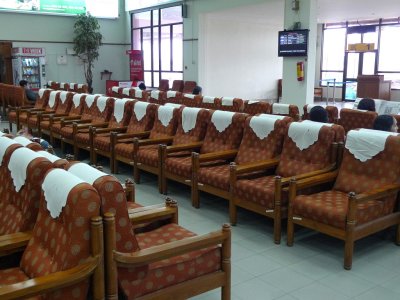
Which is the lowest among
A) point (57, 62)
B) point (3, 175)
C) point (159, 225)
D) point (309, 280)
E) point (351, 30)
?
point (309, 280)

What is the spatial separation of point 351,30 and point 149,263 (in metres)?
16.0

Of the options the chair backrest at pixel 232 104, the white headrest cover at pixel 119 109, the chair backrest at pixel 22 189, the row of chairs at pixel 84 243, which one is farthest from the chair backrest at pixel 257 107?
the chair backrest at pixel 22 189

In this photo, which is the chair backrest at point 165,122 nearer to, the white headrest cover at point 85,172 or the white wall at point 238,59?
the white headrest cover at point 85,172

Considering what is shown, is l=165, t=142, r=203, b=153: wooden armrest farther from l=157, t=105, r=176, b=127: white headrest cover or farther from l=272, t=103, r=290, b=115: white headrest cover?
l=272, t=103, r=290, b=115: white headrest cover

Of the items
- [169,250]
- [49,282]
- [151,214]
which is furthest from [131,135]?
[49,282]

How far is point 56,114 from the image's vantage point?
786cm

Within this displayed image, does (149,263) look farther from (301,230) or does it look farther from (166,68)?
(166,68)

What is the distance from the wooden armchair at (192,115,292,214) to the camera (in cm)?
417

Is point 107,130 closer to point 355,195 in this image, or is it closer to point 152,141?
point 152,141

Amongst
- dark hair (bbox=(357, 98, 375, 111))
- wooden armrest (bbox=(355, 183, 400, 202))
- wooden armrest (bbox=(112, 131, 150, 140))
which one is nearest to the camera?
wooden armrest (bbox=(355, 183, 400, 202))

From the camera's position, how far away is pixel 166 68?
15102 mm

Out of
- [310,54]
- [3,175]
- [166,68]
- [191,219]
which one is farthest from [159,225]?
[166,68]

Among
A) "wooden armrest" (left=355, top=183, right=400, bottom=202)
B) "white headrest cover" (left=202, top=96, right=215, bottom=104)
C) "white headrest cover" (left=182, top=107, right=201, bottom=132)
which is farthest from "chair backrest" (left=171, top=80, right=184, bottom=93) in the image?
"wooden armrest" (left=355, top=183, right=400, bottom=202)

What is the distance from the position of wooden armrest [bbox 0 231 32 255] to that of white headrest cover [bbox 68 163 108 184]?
0.41 meters
